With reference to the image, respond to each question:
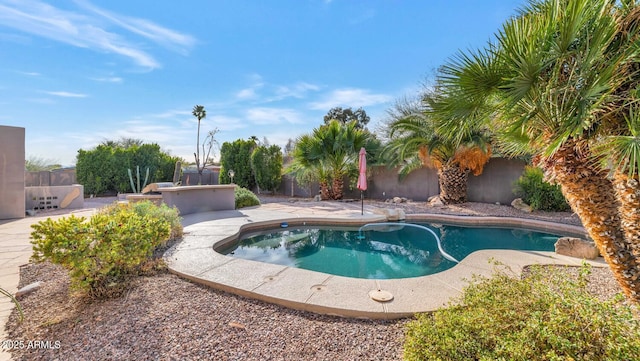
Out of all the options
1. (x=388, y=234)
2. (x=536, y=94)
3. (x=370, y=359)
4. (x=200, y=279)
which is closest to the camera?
(x=370, y=359)

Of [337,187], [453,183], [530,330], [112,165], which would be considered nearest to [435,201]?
[453,183]

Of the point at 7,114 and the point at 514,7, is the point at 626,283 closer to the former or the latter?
the point at 514,7

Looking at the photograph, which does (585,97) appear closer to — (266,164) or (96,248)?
(96,248)

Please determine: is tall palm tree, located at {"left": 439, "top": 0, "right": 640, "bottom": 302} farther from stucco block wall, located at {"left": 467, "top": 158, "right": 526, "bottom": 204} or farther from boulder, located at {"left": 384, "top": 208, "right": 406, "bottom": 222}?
stucco block wall, located at {"left": 467, "top": 158, "right": 526, "bottom": 204}

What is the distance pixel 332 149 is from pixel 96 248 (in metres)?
10.2

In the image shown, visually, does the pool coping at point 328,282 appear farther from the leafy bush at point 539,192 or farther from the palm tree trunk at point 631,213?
the leafy bush at point 539,192

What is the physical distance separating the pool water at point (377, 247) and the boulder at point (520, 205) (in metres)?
2.23

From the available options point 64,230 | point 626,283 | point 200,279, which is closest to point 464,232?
point 626,283

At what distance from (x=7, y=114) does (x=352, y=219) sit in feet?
40.5

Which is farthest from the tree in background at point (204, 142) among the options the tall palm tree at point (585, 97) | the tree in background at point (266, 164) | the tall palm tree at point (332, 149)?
the tall palm tree at point (585, 97)

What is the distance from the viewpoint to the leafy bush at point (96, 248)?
2.78 m

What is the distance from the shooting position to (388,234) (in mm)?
7414

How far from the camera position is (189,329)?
2516 millimetres

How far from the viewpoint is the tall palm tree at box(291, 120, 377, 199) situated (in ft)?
40.5
